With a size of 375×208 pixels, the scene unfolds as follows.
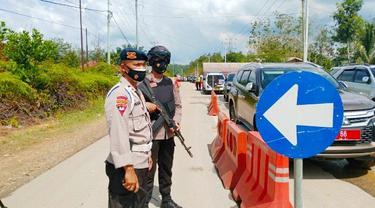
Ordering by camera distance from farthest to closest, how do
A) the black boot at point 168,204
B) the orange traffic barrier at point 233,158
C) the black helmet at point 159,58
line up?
the orange traffic barrier at point 233,158
the black boot at point 168,204
the black helmet at point 159,58

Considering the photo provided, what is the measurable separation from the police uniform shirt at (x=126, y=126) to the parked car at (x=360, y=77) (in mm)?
10616

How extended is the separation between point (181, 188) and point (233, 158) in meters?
0.88

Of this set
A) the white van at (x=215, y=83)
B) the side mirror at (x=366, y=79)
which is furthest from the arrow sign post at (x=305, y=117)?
the white van at (x=215, y=83)

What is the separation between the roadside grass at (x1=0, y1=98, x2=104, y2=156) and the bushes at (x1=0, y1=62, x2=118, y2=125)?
44cm

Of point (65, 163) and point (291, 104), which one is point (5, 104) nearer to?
point (65, 163)

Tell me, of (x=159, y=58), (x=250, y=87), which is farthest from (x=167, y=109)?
(x=250, y=87)

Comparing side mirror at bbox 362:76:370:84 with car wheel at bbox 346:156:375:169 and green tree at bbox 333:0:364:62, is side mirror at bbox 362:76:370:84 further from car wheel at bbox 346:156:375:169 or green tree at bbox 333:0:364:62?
green tree at bbox 333:0:364:62

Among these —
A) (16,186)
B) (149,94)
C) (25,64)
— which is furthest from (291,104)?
(25,64)

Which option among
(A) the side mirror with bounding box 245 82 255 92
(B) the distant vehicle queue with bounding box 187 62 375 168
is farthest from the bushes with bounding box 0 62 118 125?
(A) the side mirror with bounding box 245 82 255 92

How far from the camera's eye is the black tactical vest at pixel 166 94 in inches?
182

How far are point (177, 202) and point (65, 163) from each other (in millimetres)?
3249

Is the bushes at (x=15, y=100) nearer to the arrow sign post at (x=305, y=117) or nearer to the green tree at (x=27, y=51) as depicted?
the green tree at (x=27, y=51)

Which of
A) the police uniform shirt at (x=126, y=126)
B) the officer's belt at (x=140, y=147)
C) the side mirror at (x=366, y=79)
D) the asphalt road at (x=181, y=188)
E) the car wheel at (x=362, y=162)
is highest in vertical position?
the side mirror at (x=366, y=79)

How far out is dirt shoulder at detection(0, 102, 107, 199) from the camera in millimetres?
6782
